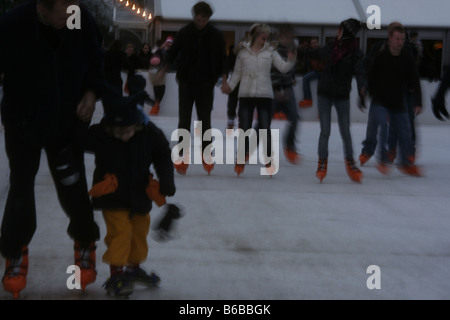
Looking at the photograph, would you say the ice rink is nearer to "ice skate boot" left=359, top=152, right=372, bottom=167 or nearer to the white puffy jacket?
"ice skate boot" left=359, top=152, right=372, bottom=167

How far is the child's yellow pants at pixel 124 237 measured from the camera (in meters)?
4.10

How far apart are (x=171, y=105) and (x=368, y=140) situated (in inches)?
366

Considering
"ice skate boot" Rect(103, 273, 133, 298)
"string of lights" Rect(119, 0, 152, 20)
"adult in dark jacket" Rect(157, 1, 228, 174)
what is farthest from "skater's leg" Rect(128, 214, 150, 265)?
"string of lights" Rect(119, 0, 152, 20)

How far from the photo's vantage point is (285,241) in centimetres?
574

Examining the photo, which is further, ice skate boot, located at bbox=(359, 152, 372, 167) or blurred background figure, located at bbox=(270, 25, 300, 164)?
ice skate boot, located at bbox=(359, 152, 372, 167)

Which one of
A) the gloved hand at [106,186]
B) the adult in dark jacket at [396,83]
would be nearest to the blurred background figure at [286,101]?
the adult in dark jacket at [396,83]

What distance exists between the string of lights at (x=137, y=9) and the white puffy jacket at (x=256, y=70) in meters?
16.0

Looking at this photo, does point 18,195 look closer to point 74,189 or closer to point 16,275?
point 74,189

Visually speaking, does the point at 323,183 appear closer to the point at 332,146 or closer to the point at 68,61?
the point at 332,146

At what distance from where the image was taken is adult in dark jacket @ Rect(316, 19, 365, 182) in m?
8.41

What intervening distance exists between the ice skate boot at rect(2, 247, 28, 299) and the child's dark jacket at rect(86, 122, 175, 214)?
46 centimetres

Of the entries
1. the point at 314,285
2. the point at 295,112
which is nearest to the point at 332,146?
the point at 295,112

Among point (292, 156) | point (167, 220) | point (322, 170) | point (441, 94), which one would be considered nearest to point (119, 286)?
point (167, 220)

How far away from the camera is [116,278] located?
4.18 meters
